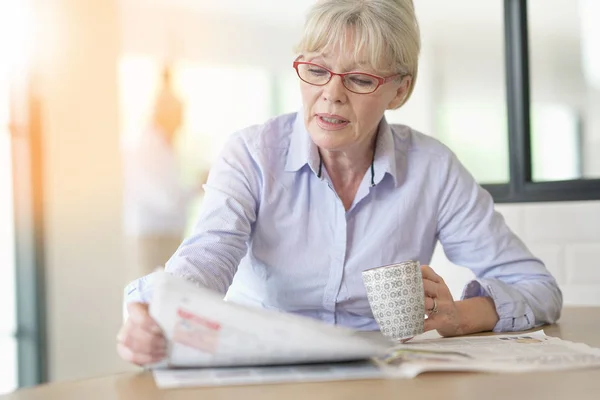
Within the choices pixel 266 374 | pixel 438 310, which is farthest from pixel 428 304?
pixel 266 374

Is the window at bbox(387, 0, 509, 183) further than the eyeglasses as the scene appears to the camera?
Yes

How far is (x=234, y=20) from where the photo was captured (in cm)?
525

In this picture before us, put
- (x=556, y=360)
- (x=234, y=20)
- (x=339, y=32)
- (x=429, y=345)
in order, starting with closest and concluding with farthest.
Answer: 1. (x=556, y=360)
2. (x=429, y=345)
3. (x=339, y=32)
4. (x=234, y=20)

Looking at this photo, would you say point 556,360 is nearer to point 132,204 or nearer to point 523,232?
point 523,232

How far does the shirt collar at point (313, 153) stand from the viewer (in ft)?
5.72

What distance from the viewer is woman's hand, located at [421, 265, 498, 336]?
151cm

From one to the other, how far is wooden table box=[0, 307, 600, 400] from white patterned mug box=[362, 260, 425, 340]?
30cm

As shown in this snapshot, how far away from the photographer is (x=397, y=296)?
4.39 feet

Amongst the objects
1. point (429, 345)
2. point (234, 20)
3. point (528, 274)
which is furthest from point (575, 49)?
point (234, 20)

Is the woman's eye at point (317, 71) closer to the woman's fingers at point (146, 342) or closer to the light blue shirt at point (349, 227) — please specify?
the light blue shirt at point (349, 227)

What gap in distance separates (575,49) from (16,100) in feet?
8.57

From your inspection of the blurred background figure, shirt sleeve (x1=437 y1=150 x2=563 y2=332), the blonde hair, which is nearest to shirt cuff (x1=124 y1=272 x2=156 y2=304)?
the blonde hair

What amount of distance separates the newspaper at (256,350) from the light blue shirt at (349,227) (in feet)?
1.77

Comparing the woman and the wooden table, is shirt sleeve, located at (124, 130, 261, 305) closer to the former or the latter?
the woman
